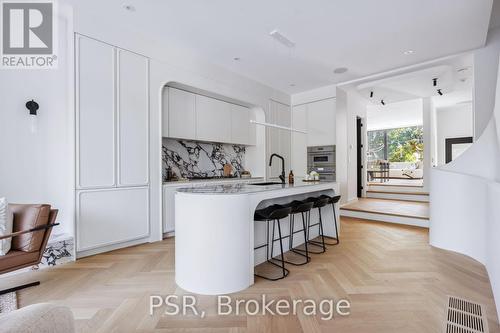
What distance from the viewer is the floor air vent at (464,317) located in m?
1.69

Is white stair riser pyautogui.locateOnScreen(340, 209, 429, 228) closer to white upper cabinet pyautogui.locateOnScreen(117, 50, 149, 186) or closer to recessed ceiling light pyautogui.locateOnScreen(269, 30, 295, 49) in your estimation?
recessed ceiling light pyautogui.locateOnScreen(269, 30, 295, 49)

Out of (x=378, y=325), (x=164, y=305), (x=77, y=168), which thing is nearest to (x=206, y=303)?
(x=164, y=305)

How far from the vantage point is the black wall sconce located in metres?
2.78

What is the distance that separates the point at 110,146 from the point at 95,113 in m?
0.43

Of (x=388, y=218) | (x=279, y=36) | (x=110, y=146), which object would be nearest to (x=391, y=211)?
(x=388, y=218)

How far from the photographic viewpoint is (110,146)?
3.13 m

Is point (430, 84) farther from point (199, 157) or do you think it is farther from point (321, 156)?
point (199, 157)

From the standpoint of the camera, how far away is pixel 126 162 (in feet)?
10.8

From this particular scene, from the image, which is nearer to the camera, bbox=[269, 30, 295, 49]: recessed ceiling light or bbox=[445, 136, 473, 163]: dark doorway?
bbox=[269, 30, 295, 49]: recessed ceiling light

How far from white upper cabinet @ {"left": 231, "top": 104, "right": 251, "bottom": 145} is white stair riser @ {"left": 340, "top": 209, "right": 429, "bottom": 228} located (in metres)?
2.70

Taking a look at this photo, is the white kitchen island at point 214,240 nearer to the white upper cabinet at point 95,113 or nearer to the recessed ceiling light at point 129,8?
the white upper cabinet at point 95,113

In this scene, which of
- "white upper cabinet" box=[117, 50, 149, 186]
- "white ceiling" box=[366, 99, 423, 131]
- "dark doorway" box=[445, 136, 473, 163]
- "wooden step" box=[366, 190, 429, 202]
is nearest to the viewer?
"white upper cabinet" box=[117, 50, 149, 186]

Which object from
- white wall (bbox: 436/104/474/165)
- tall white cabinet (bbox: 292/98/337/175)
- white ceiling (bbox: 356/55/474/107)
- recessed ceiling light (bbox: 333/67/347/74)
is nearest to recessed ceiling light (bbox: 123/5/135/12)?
recessed ceiling light (bbox: 333/67/347/74)

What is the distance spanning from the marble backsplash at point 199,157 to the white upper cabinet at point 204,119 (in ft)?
1.22
